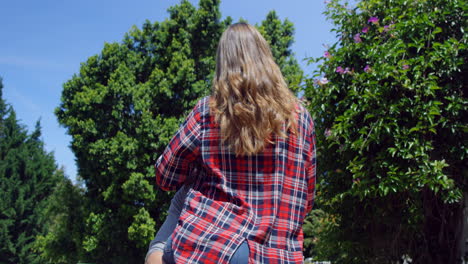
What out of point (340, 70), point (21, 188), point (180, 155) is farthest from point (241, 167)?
point (21, 188)

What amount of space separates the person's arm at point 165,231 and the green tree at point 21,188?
26.3m

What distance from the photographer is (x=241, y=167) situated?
56.7 inches

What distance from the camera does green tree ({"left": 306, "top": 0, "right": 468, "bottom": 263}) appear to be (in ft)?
11.8

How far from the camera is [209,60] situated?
1487 cm

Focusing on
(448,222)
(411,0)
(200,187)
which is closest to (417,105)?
(411,0)

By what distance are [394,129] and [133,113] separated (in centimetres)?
1183

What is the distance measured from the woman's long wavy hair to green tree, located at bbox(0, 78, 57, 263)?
26.6 meters

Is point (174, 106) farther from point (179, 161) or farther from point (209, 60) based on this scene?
point (179, 161)

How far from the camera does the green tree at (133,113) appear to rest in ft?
44.4

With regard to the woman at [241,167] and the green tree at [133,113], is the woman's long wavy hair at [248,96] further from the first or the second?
the green tree at [133,113]

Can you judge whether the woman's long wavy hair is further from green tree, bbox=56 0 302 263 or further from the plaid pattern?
green tree, bbox=56 0 302 263

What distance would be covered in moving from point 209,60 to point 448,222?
11.6 metres

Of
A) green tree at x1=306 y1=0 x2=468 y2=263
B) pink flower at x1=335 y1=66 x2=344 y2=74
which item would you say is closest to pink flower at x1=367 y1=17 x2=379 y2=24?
green tree at x1=306 y1=0 x2=468 y2=263

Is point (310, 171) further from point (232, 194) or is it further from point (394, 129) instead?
point (394, 129)
